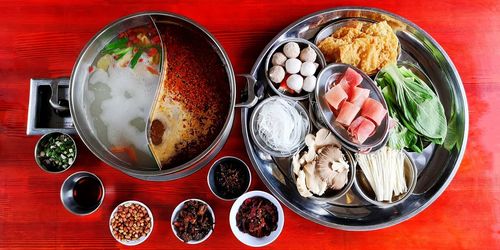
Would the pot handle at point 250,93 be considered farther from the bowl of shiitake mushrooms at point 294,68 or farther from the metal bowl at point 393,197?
the metal bowl at point 393,197

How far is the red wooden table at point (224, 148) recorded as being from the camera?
2217mm

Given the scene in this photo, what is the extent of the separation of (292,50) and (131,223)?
1.24 meters

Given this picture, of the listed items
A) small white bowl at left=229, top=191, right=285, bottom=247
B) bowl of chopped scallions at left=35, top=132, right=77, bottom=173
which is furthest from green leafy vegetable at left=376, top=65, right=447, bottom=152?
bowl of chopped scallions at left=35, top=132, right=77, bottom=173

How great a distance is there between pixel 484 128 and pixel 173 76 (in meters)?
1.75

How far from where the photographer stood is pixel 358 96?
6.88 ft

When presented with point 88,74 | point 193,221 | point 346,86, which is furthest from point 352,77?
point 88,74

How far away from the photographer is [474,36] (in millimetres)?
2404

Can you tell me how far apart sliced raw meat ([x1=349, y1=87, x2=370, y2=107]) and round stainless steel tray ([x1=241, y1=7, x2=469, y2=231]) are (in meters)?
0.42

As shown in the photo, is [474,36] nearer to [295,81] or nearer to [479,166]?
[479,166]

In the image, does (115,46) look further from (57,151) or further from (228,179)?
(228,179)

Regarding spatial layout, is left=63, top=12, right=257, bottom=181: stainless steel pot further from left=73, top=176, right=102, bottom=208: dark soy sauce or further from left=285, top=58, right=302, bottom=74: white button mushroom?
left=73, top=176, right=102, bottom=208: dark soy sauce

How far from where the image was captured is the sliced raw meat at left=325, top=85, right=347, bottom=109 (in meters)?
2.08

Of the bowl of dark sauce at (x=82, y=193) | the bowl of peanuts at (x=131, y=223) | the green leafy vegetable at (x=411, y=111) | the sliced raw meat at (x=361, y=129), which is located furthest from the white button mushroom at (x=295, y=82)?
the bowl of dark sauce at (x=82, y=193)

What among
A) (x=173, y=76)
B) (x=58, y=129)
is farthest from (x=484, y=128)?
(x=58, y=129)
